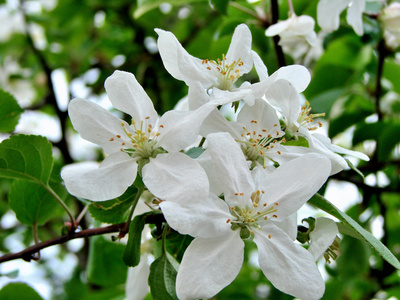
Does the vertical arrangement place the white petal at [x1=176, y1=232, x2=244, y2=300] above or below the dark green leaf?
below

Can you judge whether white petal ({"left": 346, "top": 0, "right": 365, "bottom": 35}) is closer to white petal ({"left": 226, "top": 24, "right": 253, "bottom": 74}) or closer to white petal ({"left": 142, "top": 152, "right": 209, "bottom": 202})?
white petal ({"left": 226, "top": 24, "right": 253, "bottom": 74})

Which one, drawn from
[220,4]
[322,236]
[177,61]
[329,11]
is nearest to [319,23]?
[329,11]

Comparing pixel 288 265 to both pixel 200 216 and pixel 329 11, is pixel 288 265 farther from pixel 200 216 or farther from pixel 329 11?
pixel 329 11

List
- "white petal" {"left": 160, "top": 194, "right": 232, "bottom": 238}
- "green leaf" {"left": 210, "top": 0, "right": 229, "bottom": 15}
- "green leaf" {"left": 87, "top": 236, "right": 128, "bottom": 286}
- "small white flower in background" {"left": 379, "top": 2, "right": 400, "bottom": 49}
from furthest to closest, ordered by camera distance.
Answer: "small white flower in background" {"left": 379, "top": 2, "right": 400, "bottom": 49}
"green leaf" {"left": 210, "top": 0, "right": 229, "bottom": 15}
"green leaf" {"left": 87, "top": 236, "right": 128, "bottom": 286}
"white petal" {"left": 160, "top": 194, "right": 232, "bottom": 238}

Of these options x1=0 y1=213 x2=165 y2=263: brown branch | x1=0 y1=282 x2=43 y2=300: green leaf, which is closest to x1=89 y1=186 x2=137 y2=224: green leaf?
x1=0 y1=213 x2=165 y2=263: brown branch

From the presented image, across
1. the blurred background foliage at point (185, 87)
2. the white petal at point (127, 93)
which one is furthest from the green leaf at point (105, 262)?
the white petal at point (127, 93)
